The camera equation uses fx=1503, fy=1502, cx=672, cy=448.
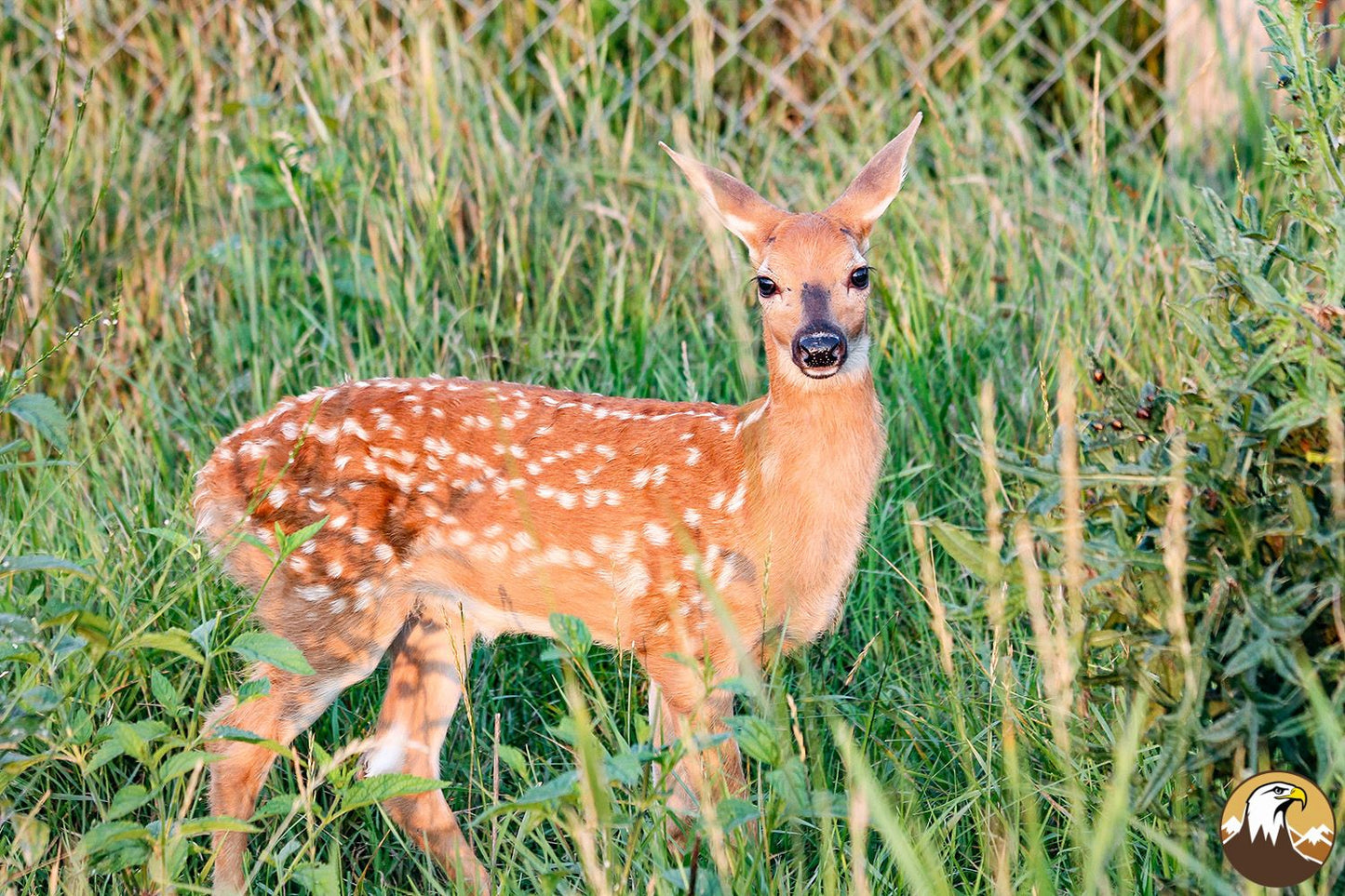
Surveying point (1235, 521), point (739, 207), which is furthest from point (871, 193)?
point (1235, 521)

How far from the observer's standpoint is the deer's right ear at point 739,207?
11.5 feet

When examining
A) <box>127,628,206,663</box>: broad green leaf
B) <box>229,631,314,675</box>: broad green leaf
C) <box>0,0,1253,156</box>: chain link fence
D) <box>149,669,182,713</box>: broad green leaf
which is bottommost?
<box>149,669,182,713</box>: broad green leaf

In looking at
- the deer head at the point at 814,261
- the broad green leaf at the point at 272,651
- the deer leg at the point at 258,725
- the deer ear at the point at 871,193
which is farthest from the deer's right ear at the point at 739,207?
the broad green leaf at the point at 272,651

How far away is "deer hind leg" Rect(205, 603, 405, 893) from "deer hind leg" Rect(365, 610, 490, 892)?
17 cm

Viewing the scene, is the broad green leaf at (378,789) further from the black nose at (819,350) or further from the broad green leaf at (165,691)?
the black nose at (819,350)

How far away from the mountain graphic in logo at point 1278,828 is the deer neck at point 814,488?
1.19 metres

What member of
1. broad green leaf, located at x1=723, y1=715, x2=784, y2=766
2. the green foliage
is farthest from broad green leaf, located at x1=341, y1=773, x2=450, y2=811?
the green foliage

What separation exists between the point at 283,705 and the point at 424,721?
1.35ft

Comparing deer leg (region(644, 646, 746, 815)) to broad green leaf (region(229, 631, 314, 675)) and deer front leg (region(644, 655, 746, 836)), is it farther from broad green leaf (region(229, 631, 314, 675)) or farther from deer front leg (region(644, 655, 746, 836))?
broad green leaf (region(229, 631, 314, 675))

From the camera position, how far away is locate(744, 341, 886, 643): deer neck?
3262mm

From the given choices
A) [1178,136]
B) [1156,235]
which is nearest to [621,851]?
[1156,235]

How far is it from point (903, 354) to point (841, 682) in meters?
1.05

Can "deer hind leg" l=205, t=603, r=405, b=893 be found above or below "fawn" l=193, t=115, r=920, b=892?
below

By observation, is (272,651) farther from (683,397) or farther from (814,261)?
(683,397)
